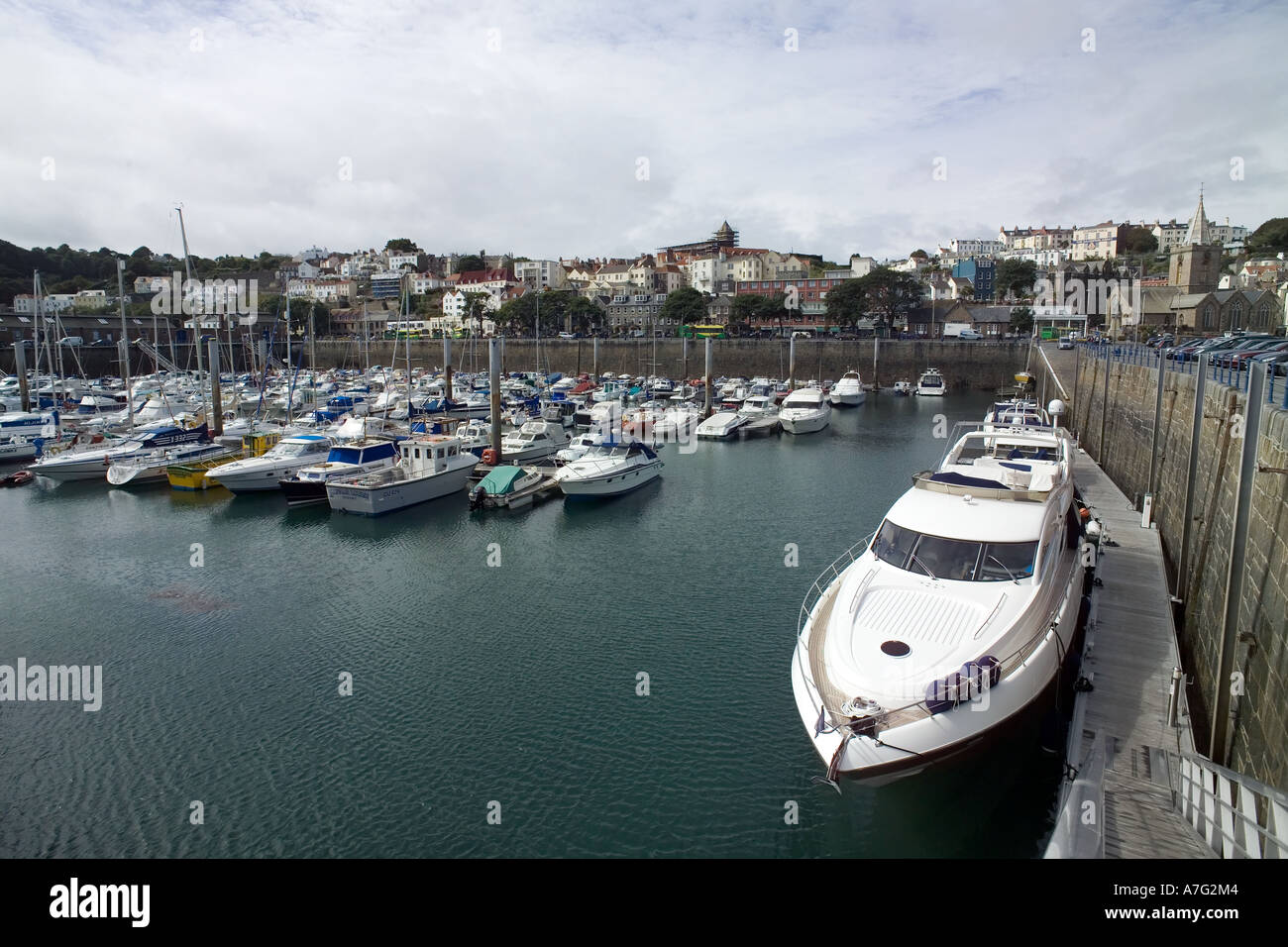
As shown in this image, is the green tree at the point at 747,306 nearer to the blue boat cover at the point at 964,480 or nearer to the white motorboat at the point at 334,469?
the white motorboat at the point at 334,469

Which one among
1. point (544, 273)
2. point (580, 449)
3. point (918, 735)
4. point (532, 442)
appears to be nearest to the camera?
point (918, 735)

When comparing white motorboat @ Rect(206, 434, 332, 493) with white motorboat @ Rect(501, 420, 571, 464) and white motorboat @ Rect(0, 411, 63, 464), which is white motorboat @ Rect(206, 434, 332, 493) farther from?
white motorboat @ Rect(0, 411, 63, 464)

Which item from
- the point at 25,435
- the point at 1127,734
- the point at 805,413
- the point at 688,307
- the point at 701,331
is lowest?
the point at 1127,734

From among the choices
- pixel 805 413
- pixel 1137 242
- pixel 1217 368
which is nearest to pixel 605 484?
pixel 1217 368

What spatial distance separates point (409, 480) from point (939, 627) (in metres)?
23.3

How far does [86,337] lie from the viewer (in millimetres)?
96688

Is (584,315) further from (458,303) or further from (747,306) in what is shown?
(458,303)

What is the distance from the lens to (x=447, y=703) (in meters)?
15.2

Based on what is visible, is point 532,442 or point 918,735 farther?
point 532,442

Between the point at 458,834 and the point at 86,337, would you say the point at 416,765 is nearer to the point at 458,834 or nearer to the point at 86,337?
the point at 458,834

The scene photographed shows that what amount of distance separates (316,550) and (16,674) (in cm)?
952

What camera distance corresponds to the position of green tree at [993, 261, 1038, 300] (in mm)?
125062

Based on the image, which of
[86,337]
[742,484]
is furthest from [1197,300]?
[86,337]

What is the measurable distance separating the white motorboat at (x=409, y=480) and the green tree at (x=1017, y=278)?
4656 inches
